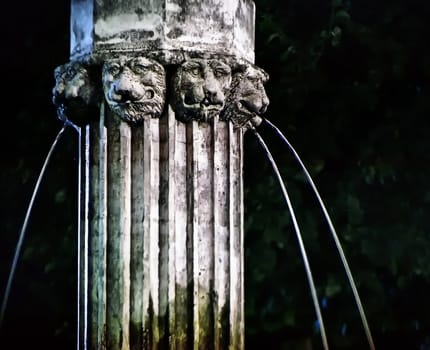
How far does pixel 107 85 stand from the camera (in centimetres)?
408

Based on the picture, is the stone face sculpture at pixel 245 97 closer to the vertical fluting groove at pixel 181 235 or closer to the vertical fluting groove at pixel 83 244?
the vertical fluting groove at pixel 181 235

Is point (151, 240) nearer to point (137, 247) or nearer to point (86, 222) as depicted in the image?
point (137, 247)

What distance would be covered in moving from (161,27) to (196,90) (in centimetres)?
26

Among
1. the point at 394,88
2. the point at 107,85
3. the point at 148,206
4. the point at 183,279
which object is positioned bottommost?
the point at 183,279

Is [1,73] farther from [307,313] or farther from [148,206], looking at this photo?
[148,206]

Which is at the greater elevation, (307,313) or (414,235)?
(414,235)

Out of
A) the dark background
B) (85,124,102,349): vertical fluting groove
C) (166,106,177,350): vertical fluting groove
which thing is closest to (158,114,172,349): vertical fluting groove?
(166,106,177,350): vertical fluting groove

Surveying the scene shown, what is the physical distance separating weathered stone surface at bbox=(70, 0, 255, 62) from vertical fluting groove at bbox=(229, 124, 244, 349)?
355mm

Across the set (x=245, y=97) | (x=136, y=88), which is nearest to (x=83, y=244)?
(x=136, y=88)

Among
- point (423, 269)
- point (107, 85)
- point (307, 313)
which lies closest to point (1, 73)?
point (307, 313)

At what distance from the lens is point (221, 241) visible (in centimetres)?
409

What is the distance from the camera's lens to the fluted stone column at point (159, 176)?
3.97m

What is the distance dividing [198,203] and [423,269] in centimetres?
391

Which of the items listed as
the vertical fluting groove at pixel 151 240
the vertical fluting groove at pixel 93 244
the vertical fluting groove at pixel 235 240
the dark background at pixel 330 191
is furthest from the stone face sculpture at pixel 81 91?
the dark background at pixel 330 191
